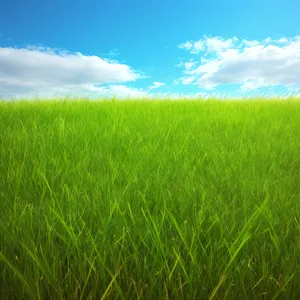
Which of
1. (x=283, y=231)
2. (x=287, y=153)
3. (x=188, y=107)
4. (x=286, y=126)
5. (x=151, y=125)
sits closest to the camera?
(x=283, y=231)

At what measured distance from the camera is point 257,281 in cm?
128

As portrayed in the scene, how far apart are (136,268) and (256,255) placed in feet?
1.97

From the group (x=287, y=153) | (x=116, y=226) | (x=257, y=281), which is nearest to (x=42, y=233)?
(x=116, y=226)

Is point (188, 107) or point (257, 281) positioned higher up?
point (188, 107)

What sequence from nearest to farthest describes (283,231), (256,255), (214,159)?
(256,255) < (283,231) < (214,159)

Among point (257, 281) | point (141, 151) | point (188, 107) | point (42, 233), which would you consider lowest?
point (257, 281)

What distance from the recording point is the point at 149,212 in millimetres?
1655

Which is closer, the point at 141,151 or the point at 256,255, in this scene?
the point at 256,255

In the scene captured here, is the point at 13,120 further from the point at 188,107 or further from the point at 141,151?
the point at 188,107

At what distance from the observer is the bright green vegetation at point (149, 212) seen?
47.3 inches

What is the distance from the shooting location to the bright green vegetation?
1.20 metres

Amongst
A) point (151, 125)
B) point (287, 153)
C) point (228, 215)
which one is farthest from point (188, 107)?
point (228, 215)

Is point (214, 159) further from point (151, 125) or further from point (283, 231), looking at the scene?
point (151, 125)

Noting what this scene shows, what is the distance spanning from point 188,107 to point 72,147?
3.46 m
